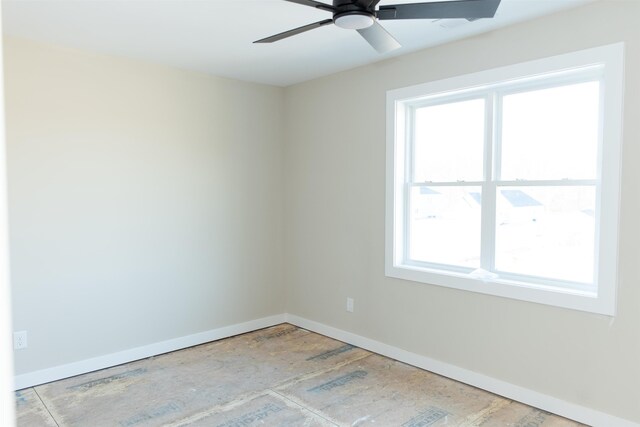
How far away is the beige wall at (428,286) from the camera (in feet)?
8.22

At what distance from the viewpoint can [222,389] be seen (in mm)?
3182

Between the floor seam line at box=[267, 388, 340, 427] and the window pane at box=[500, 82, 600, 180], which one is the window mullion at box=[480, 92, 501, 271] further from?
the floor seam line at box=[267, 388, 340, 427]

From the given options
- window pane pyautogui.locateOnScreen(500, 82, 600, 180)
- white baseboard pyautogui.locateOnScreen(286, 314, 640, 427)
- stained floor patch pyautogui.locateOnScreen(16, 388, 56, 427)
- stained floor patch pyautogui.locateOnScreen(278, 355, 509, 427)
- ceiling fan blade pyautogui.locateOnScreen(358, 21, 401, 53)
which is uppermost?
ceiling fan blade pyautogui.locateOnScreen(358, 21, 401, 53)

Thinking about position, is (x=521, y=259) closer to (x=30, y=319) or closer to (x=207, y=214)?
(x=207, y=214)

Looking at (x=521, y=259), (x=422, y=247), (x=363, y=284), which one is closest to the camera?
(x=521, y=259)

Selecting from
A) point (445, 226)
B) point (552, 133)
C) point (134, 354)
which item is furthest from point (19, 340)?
point (552, 133)

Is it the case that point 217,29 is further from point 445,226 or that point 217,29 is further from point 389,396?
point 389,396

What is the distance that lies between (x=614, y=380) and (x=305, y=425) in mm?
1860

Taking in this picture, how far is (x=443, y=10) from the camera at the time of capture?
201 cm

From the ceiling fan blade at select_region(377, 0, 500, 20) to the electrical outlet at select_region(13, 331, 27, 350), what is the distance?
328 cm

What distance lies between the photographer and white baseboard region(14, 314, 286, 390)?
3.26 metres

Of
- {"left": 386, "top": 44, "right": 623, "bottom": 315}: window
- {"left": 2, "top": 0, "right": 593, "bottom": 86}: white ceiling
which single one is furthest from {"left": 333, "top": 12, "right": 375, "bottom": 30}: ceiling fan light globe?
{"left": 386, "top": 44, "right": 623, "bottom": 315}: window

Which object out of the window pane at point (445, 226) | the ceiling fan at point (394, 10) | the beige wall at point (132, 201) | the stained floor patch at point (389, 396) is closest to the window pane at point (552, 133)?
the window pane at point (445, 226)

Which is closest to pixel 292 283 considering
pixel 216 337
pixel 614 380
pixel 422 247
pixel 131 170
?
pixel 216 337
